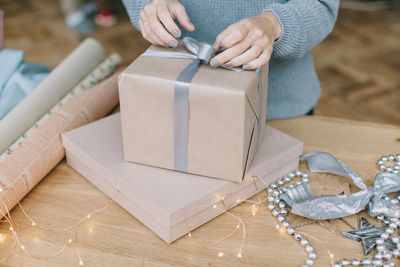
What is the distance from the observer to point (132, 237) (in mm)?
703

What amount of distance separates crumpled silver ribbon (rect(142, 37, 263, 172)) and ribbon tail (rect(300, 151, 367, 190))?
15cm

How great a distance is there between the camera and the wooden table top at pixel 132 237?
66 cm

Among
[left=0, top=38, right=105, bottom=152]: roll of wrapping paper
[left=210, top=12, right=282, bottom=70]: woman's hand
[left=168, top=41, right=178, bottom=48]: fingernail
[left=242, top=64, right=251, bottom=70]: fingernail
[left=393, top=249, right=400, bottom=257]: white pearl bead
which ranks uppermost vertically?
[left=210, top=12, right=282, bottom=70]: woman's hand

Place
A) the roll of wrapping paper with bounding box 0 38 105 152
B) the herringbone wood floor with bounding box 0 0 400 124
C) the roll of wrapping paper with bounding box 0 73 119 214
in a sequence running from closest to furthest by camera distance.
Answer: the roll of wrapping paper with bounding box 0 73 119 214
the roll of wrapping paper with bounding box 0 38 105 152
the herringbone wood floor with bounding box 0 0 400 124

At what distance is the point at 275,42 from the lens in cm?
81

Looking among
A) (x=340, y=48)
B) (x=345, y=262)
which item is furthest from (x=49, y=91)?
(x=340, y=48)

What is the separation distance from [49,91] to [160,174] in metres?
0.37

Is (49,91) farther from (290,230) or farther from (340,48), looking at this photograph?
(340,48)

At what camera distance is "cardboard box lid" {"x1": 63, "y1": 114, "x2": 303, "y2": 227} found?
687mm

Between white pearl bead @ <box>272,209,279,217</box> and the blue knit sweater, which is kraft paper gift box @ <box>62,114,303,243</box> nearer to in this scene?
white pearl bead @ <box>272,209,279,217</box>

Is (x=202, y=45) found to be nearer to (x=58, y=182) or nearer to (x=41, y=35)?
(x=58, y=182)

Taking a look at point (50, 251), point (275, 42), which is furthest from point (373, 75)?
point (50, 251)

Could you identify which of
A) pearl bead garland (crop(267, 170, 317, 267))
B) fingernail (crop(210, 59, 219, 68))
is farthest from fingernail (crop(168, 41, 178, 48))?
pearl bead garland (crop(267, 170, 317, 267))

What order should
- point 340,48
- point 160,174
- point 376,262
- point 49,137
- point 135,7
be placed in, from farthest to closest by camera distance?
point 340,48, point 135,7, point 49,137, point 160,174, point 376,262
